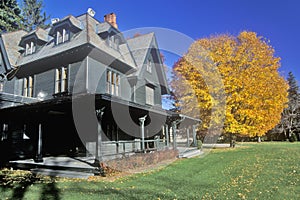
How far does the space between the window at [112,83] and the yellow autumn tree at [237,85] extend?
22.2 ft

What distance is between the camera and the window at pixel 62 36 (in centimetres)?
1445

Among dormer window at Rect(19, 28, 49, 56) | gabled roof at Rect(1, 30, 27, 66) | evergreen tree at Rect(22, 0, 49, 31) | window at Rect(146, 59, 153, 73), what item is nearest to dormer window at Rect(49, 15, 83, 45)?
dormer window at Rect(19, 28, 49, 56)

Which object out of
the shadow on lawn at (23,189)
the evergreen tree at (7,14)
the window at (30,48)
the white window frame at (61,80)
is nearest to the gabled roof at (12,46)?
the window at (30,48)

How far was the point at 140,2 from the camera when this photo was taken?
810 inches

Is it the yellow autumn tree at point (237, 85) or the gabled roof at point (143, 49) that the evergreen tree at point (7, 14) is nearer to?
the gabled roof at point (143, 49)

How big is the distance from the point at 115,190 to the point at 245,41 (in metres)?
17.7

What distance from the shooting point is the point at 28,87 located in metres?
15.6

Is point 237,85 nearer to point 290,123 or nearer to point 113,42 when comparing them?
point 113,42

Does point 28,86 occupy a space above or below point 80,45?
below

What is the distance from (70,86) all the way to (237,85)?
41.1 feet

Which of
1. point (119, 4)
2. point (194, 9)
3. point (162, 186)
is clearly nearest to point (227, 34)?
point (194, 9)

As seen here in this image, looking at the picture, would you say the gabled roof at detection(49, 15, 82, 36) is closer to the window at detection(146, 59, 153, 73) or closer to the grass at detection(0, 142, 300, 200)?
the window at detection(146, 59, 153, 73)

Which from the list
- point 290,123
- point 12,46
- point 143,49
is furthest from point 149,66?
point 290,123

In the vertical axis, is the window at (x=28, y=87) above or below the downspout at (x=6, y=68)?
below
